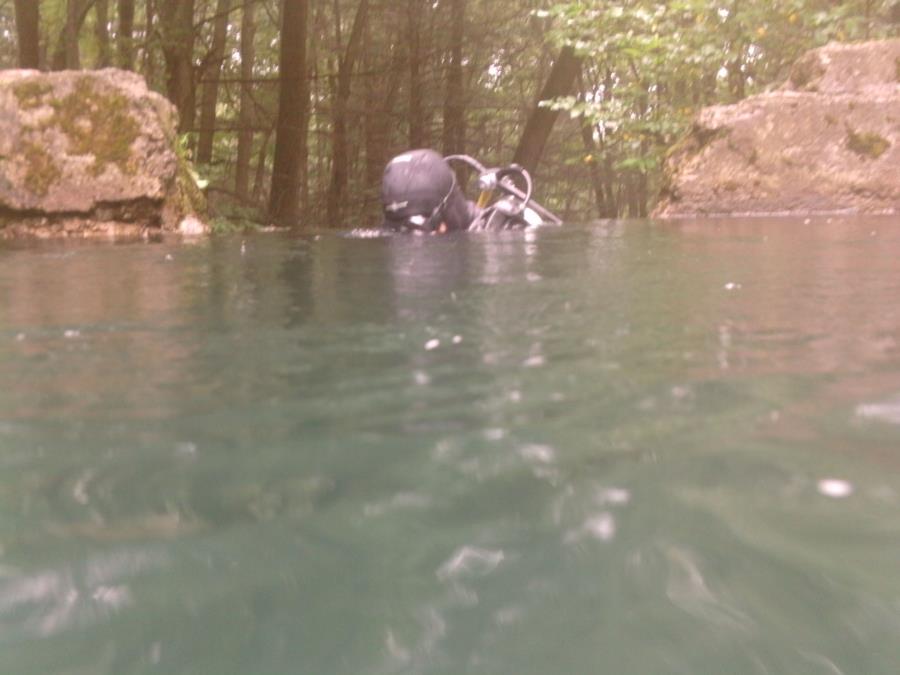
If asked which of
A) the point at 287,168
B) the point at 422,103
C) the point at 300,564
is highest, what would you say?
the point at 422,103

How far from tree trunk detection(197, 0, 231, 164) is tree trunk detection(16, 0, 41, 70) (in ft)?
8.13

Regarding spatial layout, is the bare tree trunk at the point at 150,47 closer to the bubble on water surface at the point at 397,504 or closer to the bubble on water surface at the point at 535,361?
the bubble on water surface at the point at 535,361

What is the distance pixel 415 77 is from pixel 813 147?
282 inches

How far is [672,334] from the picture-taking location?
238 centimetres

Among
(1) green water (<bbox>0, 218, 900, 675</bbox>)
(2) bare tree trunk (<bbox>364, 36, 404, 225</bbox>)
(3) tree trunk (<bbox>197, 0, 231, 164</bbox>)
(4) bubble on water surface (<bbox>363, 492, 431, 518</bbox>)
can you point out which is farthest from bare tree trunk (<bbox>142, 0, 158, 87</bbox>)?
(4) bubble on water surface (<bbox>363, 492, 431, 518</bbox>)

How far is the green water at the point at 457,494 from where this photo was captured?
0.89m

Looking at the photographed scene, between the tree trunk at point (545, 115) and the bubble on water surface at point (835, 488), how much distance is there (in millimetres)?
14443

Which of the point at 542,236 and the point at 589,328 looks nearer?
the point at 589,328

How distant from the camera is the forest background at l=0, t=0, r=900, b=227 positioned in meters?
11.3

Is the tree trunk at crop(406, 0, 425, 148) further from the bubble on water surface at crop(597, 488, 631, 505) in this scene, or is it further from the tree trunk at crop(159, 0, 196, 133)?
the bubble on water surface at crop(597, 488, 631, 505)

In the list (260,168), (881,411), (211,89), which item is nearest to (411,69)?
(211,89)

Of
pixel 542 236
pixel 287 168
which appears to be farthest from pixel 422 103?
pixel 542 236

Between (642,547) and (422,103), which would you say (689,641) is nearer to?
(642,547)

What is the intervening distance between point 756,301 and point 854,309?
12.6 inches
